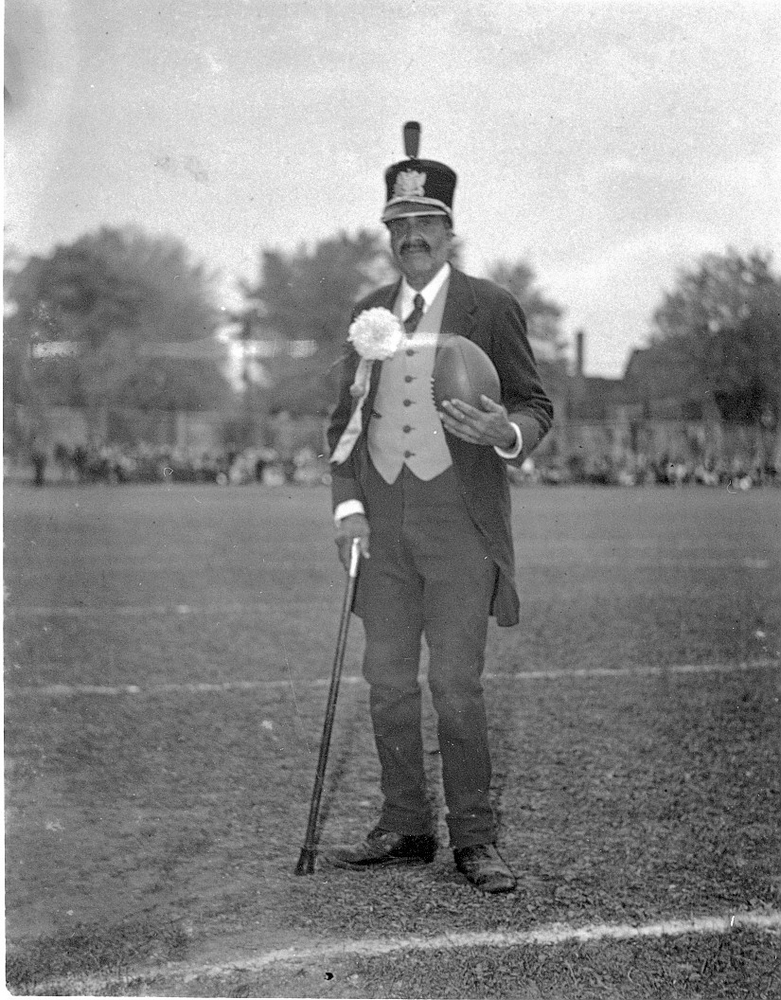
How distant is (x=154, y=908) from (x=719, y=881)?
1505 millimetres

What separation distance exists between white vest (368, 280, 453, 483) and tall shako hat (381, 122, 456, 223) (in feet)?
0.74

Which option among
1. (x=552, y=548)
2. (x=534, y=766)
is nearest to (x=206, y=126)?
(x=534, y=766)

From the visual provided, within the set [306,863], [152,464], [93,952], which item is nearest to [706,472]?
[306,863]

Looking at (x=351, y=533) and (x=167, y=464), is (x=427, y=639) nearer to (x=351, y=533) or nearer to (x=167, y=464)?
(x=351, y=533)

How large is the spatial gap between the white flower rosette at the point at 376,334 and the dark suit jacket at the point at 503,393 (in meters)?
0.07

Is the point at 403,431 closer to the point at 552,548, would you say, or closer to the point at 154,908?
the point at 154,908

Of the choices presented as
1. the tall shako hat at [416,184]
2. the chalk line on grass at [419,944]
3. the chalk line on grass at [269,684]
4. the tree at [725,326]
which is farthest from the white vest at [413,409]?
the chalk line on grass at [269,684]

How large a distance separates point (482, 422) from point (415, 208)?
0.59m

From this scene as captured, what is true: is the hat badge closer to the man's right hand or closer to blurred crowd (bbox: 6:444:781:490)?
the man's right hand

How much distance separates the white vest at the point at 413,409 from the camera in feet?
11.1

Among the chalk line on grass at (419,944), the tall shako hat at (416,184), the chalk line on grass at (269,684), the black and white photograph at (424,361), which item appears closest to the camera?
the chalk line on grass at (419,944)

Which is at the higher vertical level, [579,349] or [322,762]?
[579,349]

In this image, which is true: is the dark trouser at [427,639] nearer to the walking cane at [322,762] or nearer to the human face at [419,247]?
the walking cane at [322,762]

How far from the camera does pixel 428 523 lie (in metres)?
3.41
